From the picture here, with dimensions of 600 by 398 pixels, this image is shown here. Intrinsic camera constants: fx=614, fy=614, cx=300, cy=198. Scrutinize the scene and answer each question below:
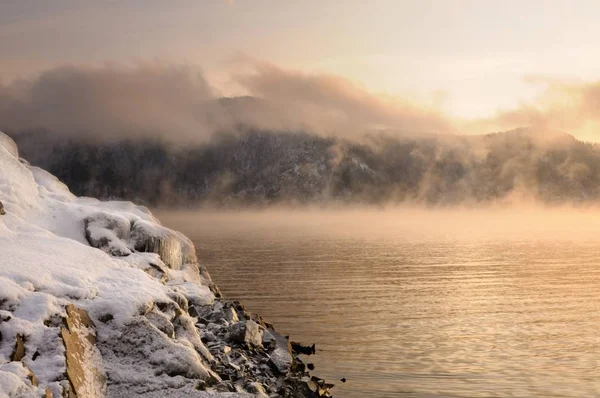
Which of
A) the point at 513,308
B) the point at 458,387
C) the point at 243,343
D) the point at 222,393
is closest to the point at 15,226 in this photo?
the point at 243,343

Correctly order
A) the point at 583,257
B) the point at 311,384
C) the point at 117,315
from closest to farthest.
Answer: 1. the point at 117,315
2. the point at 311,384
3. the point at 583,257

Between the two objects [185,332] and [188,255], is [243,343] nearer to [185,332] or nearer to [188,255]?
[185,332]

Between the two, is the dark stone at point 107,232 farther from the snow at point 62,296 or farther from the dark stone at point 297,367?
the dark stone at point 297,367

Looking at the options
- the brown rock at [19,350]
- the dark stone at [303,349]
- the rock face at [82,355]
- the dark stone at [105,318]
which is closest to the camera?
the brown rock at [19,350]

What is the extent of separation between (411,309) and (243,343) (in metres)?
22.0

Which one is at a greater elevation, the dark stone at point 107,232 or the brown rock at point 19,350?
the dark stone at point 107,232

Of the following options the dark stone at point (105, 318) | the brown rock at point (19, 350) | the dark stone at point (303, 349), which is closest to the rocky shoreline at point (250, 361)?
the dark stone at point (303, 349)

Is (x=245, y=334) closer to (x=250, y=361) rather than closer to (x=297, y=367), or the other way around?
(x=250, y=361)

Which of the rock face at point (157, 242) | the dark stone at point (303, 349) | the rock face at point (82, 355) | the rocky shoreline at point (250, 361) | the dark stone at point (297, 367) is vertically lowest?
the dark stone at point (303, 349)

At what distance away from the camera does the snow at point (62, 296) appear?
57.5 feet

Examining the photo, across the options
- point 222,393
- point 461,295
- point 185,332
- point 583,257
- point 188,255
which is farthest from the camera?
point 583,257

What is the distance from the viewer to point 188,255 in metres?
39.4

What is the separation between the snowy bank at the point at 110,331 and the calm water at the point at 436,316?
468cm

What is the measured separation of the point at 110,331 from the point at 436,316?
87.3ft
